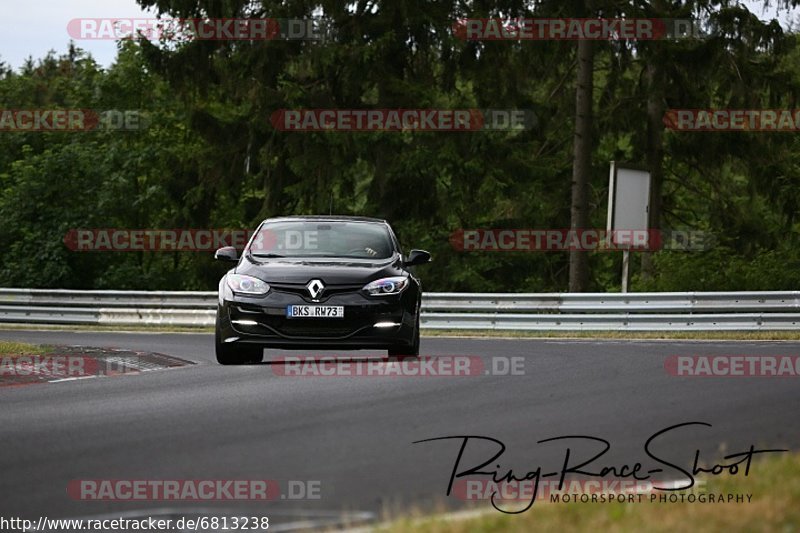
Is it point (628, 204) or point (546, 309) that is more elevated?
point (628, 204)

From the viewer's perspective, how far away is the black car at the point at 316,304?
14133 millimetres

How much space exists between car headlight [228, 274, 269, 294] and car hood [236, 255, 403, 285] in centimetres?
6

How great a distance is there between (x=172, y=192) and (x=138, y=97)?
17.6 meters

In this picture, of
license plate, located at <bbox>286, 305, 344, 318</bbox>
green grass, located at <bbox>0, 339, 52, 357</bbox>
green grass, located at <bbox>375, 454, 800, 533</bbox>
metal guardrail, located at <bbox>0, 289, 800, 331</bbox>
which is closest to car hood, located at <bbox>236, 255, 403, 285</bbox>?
license plate, located at <bbox>286, 305, 344, 318</bbox>

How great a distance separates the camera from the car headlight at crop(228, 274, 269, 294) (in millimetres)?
14281

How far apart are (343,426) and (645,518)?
3.82 meters

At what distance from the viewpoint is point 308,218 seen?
53.9ft

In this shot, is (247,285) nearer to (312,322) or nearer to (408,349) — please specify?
(312,322)

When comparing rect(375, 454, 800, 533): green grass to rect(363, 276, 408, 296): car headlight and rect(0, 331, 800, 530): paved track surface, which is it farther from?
rect(363, 276, 408, 296): car headlight

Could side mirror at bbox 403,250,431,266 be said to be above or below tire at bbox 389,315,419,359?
above

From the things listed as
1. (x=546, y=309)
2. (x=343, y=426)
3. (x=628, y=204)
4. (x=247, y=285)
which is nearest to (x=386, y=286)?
(x=247, y=285)

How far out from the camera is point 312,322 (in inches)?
556

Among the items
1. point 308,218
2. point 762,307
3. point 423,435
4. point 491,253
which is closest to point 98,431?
point 423,435

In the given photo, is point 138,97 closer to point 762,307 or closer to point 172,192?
point 172,192
